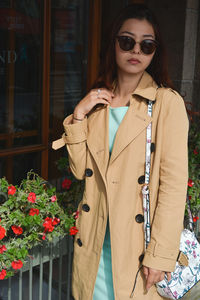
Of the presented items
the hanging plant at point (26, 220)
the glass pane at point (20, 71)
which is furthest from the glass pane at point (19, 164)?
the hanging plant at point (26, 220)

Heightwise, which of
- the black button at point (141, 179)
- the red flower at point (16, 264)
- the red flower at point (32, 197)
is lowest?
the red flower at point (16, 264)

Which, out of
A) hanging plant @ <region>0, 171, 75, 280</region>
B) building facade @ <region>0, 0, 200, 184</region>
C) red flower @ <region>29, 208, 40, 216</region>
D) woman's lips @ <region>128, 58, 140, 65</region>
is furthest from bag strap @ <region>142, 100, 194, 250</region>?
building facade @ <region>0, 0, 200, 184</region>

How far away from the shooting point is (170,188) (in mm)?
1824

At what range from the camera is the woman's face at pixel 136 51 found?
195cm

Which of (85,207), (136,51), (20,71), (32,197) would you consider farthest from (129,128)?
(20,71)

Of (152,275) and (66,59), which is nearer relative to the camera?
(152,275)

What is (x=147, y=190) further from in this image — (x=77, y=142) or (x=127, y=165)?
(x=77, y=142)

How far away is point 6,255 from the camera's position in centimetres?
201

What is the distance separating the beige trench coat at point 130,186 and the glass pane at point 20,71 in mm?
1260

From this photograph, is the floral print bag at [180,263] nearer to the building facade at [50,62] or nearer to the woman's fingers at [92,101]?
the woman's fingers at [92,101]

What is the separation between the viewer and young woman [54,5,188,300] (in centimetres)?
184

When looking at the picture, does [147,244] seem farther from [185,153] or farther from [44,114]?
[44,114]

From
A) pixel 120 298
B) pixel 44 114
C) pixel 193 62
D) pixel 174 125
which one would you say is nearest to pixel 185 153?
pixel 174 125

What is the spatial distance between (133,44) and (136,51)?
4cm
